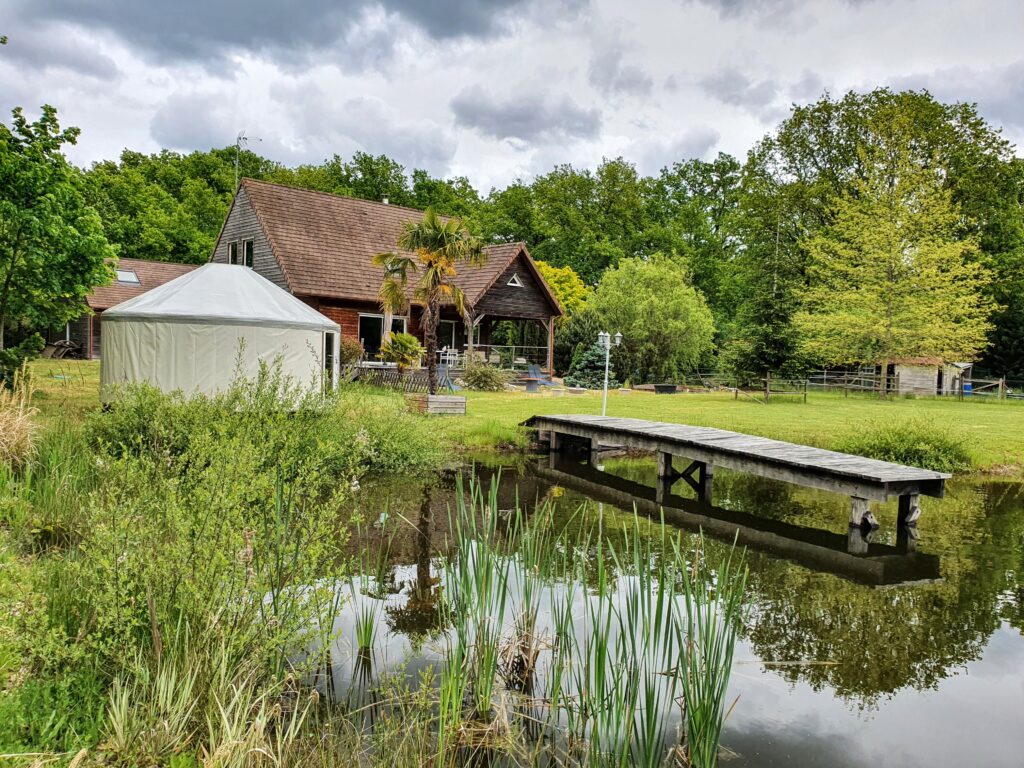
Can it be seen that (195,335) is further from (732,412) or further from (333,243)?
(732,412)

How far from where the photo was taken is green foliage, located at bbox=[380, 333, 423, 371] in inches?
799

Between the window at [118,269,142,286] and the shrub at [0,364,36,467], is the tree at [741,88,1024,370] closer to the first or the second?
the shrub at [0,364,36,467]

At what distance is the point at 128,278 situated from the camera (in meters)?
30.0

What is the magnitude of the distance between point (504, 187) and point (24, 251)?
116 feet

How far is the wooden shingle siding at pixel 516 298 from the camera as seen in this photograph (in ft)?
80.7

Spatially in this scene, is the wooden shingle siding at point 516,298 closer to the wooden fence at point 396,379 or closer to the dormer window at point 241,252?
the wooden fence at point 396,379

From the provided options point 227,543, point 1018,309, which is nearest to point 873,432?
point 227,543

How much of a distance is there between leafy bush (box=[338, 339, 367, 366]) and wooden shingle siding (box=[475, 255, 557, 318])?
16.2ft

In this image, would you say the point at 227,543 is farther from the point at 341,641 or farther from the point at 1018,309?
the point at 1018,309

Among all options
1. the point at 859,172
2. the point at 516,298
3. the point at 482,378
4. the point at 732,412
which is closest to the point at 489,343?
the point at 516,298

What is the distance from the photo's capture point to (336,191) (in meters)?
39.7

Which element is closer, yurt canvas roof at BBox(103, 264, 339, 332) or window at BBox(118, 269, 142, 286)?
yurt canvas roof at BBox(103, 264, 339, 332)

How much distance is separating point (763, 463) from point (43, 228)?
10726 millimetres

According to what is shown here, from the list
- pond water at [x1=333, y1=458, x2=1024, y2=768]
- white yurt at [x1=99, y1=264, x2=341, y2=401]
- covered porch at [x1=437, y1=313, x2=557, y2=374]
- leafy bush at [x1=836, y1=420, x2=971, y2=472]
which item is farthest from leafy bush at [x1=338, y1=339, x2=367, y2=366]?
leafy bush at [x1=836, y1=420, x2=971, y2=472]
